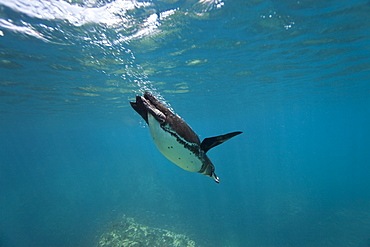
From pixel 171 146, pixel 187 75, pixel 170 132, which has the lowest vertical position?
pixel 171 146

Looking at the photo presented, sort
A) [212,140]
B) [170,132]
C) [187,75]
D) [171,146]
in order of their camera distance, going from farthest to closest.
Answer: [187,75], [212,140], [171,146], [170,132]

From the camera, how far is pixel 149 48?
1075 centimetres

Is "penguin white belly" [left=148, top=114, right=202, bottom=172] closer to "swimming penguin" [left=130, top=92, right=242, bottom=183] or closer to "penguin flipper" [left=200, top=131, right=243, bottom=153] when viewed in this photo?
"swimming penguin" [left=130, top=92, right=242, bottom=183]

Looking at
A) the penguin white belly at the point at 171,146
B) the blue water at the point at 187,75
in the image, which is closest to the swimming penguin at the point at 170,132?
the penguin white belly at the point at 171,146

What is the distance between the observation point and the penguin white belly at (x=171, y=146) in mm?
1788

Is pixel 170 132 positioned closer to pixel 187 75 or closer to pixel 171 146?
pixel 171 146

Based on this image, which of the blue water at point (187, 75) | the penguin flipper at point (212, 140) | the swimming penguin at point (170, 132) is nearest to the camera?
the swimming penguin at point (170, 132)

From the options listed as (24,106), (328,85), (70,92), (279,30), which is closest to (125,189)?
(70,92)

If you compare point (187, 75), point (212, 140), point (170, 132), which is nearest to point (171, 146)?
point (170, 132)

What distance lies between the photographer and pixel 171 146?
1.88 meters

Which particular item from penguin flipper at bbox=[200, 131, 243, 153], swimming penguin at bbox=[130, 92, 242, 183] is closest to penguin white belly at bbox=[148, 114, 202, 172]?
swimming penguin at bbox=[130, 92, 242, 183]

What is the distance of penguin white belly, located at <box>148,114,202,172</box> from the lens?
1788mm

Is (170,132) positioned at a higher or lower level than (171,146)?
higher

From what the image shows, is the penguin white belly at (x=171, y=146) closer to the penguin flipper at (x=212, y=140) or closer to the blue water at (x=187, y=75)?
the penguin flipper at (x=212, y=140)
